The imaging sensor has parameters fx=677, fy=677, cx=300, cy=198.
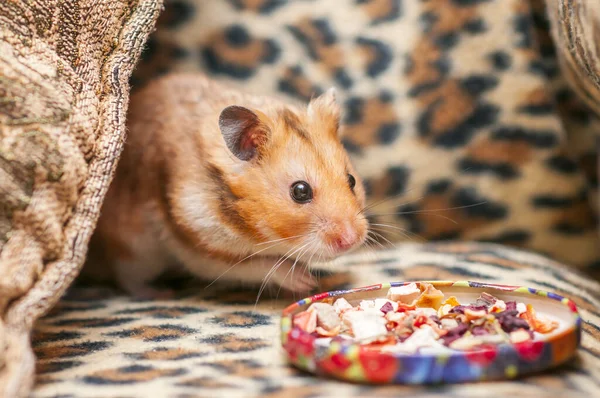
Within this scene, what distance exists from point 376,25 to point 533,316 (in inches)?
74.3

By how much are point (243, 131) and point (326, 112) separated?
0.39 m

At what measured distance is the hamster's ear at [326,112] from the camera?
266cm

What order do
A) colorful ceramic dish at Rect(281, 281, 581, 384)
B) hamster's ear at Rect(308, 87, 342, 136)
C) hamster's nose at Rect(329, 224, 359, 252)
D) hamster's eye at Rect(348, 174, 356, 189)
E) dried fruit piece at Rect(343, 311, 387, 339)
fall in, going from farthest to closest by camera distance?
hamster's ear at Rect(308, 87, 342, 136), hamster's eye at Rect(348, 174, 356, 189), hamster's nose at Rect(329, 224, 359, 252), dried fruit piece at Rect(343, 311, 387, 339), colorful ceramic dish at Rect(281, 281, 581, 384)

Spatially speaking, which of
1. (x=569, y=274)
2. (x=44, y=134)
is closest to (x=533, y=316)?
(x=569, y=274)

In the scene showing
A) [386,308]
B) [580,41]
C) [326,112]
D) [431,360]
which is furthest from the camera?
[326,112]

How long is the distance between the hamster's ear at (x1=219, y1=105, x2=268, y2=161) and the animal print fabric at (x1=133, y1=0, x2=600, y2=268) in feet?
3.22

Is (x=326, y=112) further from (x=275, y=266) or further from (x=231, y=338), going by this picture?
(x=231, y=338)

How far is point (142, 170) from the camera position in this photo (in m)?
2.85

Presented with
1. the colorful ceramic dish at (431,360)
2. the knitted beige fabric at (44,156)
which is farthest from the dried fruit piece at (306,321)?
the knitted beige fabric at (44,156)

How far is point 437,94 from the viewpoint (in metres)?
3.32

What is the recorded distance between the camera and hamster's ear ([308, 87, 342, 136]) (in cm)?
266

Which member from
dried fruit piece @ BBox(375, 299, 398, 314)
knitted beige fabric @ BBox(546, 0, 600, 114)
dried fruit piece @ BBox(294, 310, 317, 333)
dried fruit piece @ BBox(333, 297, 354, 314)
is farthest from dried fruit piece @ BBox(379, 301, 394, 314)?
knitted beige fabric @ BBox(546, 0, 600, 114)

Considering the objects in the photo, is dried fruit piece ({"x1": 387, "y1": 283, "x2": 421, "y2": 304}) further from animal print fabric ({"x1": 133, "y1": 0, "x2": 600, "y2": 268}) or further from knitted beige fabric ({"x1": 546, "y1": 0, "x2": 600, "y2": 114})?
animal print fabric ({"x1": 133, "y1": 0, "x2": 600, "y2": 268})

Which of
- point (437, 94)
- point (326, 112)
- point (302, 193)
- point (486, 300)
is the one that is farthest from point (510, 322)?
point (437, 94)
